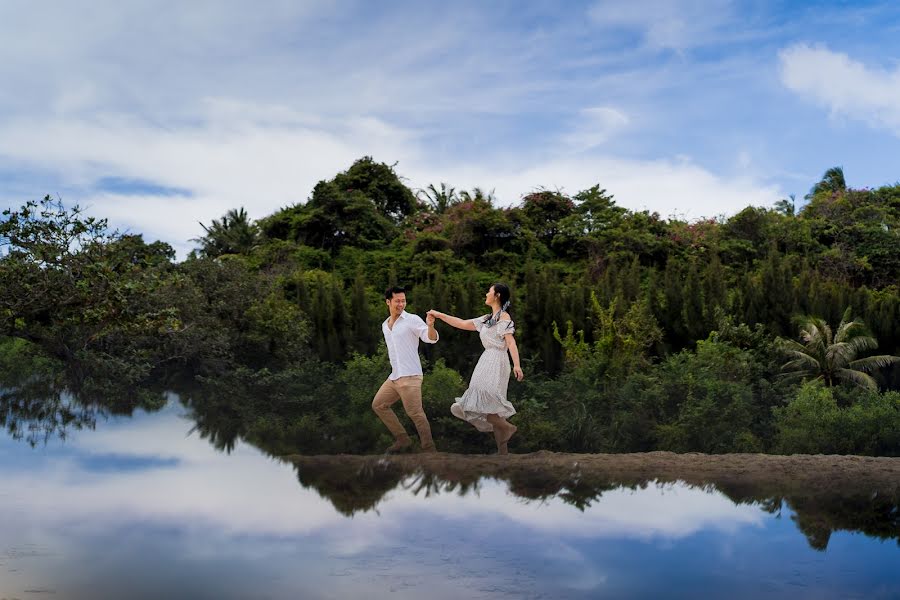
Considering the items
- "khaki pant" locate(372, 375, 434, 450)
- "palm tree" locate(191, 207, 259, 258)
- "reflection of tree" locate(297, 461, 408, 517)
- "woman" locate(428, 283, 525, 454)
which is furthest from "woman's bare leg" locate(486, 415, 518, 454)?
"palm tree" locate(191, 207, 259, 258)

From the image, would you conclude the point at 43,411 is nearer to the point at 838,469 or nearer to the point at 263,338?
the point at 263,338

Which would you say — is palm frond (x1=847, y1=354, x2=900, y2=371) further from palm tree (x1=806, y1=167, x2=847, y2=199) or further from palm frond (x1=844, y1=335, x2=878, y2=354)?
palm tree (x1=806, y1=167, x2=847, y2=199)

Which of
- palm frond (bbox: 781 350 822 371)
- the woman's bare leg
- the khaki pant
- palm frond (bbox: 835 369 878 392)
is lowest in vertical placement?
the woman's bare leg

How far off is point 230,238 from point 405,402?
2574 cm

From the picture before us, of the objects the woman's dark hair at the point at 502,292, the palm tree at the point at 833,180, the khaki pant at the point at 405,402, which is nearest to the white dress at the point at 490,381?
the woman's dark hair at the point at 502,292

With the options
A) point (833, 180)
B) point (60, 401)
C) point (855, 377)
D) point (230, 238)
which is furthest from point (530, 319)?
point (833, 180)

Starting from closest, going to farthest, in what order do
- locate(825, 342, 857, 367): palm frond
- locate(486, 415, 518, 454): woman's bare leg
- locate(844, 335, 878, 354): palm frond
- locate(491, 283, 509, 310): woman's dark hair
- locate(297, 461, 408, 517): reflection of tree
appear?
locate(297, 461, 408, 517): reflection of tree < locate(491, 283, 509, 310): woman's dark hair < locate(486, 415, 518, 454): woman's bare leg < locate(825, 342, 857, 367): palm frond < locate(844, 335, 878, 354): palm frond

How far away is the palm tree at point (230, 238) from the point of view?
111 ft

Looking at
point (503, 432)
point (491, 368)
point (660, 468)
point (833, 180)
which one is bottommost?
point (660, 468)

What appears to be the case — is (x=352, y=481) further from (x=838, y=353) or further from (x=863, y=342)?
(x=863, y=342)

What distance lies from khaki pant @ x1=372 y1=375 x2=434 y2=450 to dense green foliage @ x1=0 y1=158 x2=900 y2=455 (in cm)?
109

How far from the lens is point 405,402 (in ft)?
33.4

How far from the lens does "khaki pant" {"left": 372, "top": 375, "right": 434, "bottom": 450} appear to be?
10070 millimetres

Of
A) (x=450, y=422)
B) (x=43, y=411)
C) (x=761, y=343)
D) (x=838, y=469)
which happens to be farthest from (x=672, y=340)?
(x=43, y=411)
